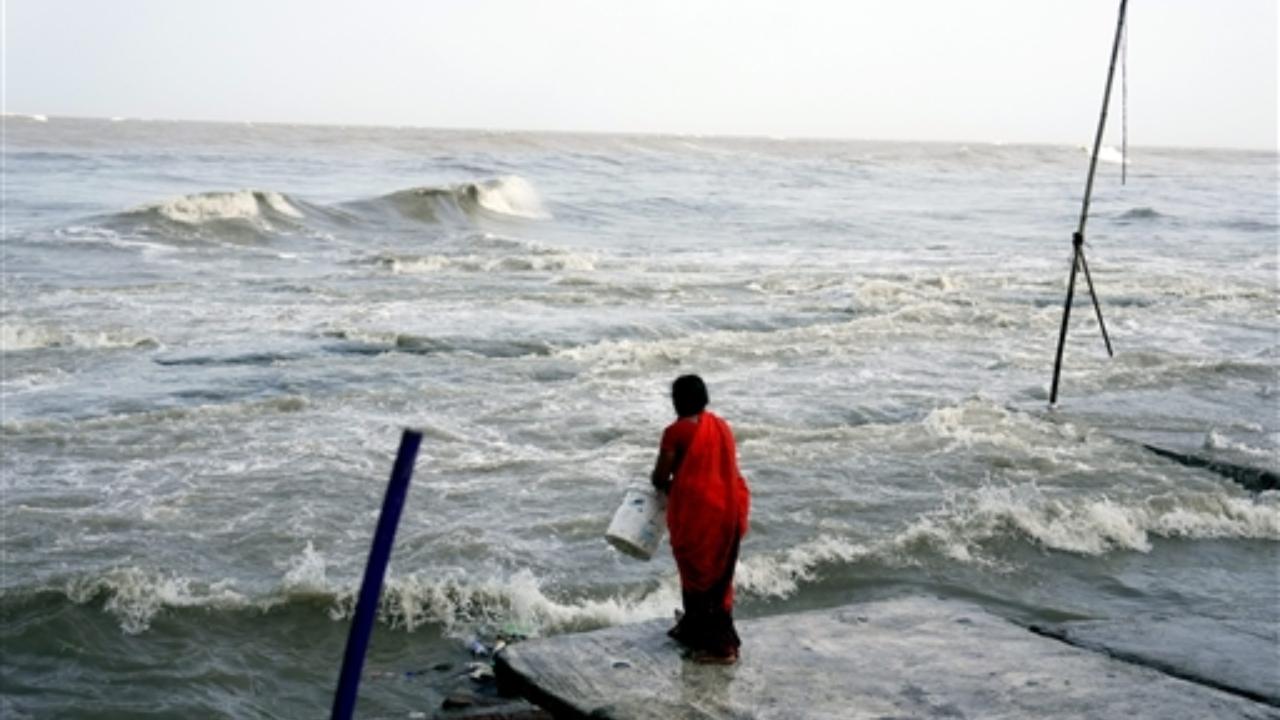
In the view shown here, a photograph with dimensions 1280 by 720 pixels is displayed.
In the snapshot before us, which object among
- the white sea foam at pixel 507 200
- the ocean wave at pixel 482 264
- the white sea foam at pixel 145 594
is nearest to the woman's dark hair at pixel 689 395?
the white sea foam at pixel 145 594

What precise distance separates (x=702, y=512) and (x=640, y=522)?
0.79 feet

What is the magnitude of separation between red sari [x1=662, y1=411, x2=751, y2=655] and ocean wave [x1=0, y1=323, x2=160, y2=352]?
33.9ft

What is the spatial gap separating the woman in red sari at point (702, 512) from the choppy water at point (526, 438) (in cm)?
146

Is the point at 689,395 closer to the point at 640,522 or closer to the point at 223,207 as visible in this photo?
the point at 640,522

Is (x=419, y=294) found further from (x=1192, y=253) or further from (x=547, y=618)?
(x=1192, y=253)

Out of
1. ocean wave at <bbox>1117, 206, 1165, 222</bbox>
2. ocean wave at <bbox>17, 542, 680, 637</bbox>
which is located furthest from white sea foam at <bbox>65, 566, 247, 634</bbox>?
ocean wave at <bbox>1117, 206, 1165, 222</bbox>

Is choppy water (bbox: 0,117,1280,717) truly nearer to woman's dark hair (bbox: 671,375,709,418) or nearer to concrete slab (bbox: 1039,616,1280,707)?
concrete slab (bbox: 1039,616,1280,707)

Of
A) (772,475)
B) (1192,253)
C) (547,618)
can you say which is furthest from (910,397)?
(1192,253)

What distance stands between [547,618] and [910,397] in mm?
6353

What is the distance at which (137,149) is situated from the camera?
58.8 m

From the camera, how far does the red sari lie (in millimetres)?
4906

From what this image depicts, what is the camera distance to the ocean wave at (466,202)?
32.6m

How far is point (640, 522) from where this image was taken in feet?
16.4

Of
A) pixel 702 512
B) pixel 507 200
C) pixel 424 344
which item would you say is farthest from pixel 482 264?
pixel 702 512
